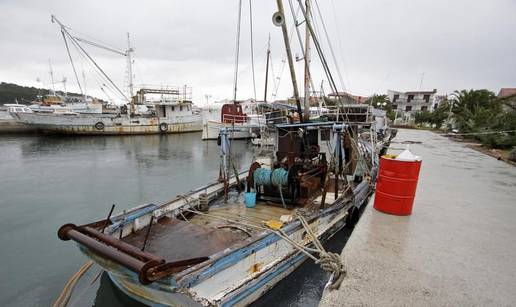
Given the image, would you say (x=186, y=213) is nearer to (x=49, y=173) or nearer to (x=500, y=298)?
(x=500, y=298)

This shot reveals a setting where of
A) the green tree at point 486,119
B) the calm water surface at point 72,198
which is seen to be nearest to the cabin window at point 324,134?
the calm water surface at point 72,198

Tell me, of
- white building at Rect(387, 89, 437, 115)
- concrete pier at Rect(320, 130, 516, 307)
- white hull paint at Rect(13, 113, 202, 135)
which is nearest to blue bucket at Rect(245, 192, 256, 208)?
concrete pier at Rect(320, 130, 516, 307)

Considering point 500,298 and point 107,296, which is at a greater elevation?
point 500,298

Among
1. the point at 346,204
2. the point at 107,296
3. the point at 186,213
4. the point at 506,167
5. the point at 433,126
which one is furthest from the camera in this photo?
the point at 433,126

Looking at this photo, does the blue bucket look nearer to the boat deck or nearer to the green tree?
the boat deck

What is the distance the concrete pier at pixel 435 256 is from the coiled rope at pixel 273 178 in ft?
5.76

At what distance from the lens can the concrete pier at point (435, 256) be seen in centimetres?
266

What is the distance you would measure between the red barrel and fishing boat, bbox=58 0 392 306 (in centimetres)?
100

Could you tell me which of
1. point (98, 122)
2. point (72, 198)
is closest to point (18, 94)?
point (98, 122)

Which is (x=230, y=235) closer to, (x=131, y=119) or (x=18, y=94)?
(x=131, y=119)

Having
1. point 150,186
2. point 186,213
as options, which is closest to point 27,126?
point 150,186

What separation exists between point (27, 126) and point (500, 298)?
130 feet

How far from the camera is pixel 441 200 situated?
5.83 meters

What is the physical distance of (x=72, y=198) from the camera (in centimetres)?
993
